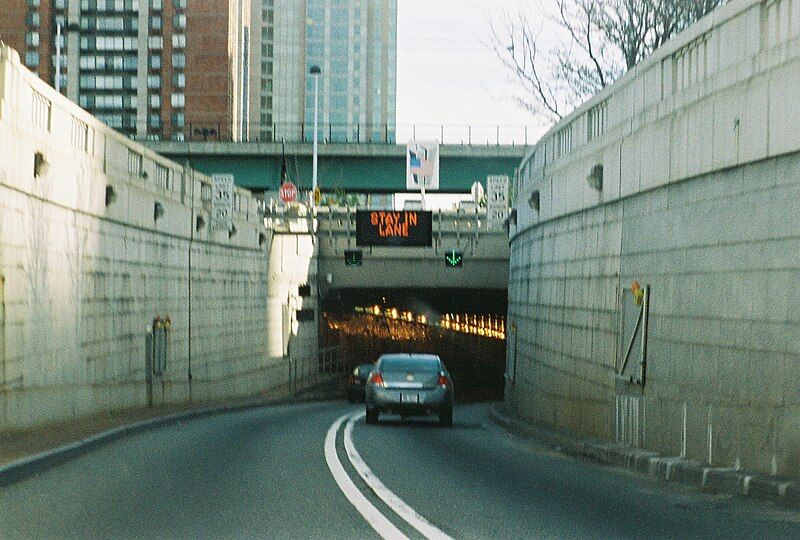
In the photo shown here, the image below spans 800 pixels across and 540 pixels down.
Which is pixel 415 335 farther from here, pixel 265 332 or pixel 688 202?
pixel 688 202

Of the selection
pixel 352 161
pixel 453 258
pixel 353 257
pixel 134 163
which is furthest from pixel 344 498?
pixel 352 161

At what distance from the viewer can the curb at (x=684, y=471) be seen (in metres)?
11.5

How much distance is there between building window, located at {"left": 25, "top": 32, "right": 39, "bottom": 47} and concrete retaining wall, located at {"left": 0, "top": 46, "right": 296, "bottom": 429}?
92.2 meters

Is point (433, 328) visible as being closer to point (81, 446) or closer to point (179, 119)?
point (179, 119)

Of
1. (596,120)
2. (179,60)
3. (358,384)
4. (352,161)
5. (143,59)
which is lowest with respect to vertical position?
(358,384)

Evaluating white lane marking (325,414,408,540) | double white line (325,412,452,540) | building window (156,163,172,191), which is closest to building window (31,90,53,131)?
double white line (325,412,452,540)

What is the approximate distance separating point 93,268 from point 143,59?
4250 inches

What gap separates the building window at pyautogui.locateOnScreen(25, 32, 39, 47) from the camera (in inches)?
4806

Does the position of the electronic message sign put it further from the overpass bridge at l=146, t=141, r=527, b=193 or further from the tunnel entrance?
the overpass bridge at l=146, t=141, r=527, b=193

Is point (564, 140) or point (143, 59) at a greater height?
point (143, 59)

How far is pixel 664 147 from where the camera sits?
16.6 m

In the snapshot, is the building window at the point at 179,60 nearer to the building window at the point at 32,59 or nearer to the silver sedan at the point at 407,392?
the building window at the point at 32,59

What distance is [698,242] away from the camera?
49.6 ft

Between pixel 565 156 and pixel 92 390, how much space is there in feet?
30.6
